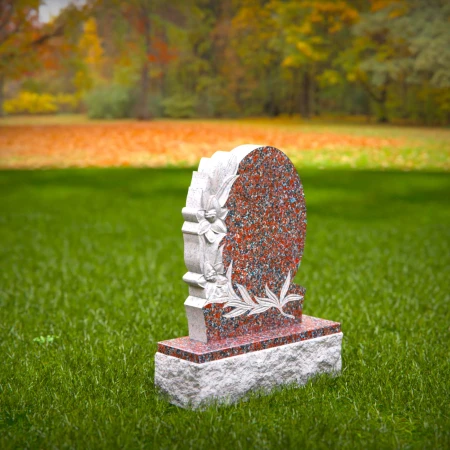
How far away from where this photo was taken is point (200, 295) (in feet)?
15.3

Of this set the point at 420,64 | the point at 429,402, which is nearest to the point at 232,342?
the point at 429,402

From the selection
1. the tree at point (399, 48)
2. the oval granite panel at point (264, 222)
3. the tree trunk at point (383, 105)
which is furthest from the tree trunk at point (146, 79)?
the oval granite panel at point (264, 222)

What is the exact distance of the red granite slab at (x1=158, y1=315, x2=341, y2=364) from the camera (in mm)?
4488

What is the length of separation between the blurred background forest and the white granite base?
514 inches

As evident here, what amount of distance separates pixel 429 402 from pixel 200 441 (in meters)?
1.54

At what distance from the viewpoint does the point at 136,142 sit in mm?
22031

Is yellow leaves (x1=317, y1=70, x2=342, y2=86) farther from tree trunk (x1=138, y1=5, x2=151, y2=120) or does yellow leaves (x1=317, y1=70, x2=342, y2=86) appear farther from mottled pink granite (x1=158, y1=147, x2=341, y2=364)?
mottled pink granite (x1=158, y1=147, x2=341, y2=364)

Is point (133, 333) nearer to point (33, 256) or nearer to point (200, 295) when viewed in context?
point (200, 295)

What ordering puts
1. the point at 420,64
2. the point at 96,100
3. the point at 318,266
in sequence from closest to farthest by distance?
the point at 318,266 → the point at 420,64 → the point at 96,100

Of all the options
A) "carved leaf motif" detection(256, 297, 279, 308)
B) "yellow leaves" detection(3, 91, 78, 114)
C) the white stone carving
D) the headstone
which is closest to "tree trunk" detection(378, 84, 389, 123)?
"yellow leaves" detection(3, 91, 78, 114)

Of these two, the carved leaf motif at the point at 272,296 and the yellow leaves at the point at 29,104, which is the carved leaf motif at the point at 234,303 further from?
the yellow leaves at the point at 29,104

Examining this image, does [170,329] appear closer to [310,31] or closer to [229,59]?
[310,31]

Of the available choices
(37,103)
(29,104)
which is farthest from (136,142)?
(29,104)

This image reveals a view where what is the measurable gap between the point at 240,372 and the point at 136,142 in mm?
17912
